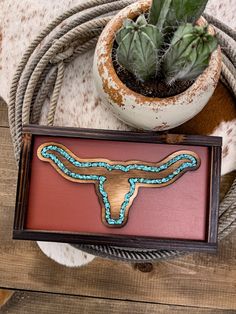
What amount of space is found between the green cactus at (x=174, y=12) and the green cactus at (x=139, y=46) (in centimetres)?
2

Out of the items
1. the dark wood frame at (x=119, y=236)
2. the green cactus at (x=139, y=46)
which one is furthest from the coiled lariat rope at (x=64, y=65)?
the green cactus at (x=139, y=46)

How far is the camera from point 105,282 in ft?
3.56

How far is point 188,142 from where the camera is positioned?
72 cm

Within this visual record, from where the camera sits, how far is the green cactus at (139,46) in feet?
1.89

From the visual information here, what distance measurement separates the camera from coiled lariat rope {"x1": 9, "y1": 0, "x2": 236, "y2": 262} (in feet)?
2.66

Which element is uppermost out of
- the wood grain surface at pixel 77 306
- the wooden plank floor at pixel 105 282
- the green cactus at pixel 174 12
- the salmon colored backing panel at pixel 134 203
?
the green cactus at pixel 174 12

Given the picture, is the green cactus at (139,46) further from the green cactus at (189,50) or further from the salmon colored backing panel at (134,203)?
the salmon colored backing panel at (134,203)

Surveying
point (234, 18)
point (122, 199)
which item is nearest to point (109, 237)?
point (122, 199)

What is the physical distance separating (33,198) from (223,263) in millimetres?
533

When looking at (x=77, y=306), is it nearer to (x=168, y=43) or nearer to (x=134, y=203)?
(x=134, y=203)

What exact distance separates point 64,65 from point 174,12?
0.92 ft

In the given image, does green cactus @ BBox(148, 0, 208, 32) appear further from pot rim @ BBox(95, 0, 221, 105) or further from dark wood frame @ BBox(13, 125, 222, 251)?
dark wood frame @ BBox(13, 125, 222, 251)

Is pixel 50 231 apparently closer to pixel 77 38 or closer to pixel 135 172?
pixel 135 172

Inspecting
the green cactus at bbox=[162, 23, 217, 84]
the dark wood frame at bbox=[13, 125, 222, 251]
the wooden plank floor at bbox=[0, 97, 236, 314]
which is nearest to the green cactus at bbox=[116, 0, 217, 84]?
the green cactus at bbox=[162, 23, 217, 84]
